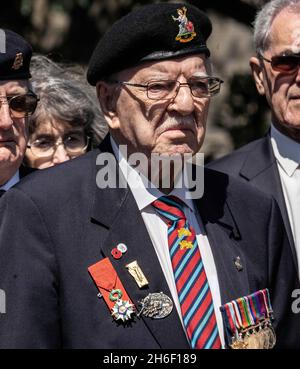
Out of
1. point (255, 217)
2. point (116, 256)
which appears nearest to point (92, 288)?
point (116, 256)

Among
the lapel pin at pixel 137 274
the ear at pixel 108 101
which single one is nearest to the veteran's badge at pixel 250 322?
the lapel pin at pixel 137 274

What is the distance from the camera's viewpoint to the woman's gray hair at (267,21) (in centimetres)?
456

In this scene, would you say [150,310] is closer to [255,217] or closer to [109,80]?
[255,217]

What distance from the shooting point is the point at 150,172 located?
3477 millimetres

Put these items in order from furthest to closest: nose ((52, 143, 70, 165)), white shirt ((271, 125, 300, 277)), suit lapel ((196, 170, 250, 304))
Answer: nose ((52, 143, 70, 165)) → white shirt ((271, 125, 300, 277)) → suit lapel ((196, 170, 250, 304))

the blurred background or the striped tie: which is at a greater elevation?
the striped tie

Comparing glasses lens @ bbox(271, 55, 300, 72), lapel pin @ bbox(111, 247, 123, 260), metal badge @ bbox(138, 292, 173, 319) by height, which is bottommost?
glasses lens @ bbox(271, 55, 300, 72)

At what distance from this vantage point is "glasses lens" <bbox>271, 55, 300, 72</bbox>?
4395mm

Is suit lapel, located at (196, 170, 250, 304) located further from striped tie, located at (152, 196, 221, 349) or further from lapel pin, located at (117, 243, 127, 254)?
lapel pin, located at (117, 243, 127, 254)

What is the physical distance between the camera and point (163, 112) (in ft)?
11.2

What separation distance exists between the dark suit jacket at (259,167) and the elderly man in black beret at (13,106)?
112 cm

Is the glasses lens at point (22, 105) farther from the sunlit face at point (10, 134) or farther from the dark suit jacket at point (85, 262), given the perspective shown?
the dark suit jacket at point (85, 262)

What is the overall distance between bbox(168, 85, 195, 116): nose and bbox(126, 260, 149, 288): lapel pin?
0.58m

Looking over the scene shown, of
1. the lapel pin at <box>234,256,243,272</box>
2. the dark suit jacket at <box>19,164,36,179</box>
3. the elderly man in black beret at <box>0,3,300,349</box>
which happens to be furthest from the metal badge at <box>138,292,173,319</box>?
the dark suit jacket at <box>19,164,36,179</box>
